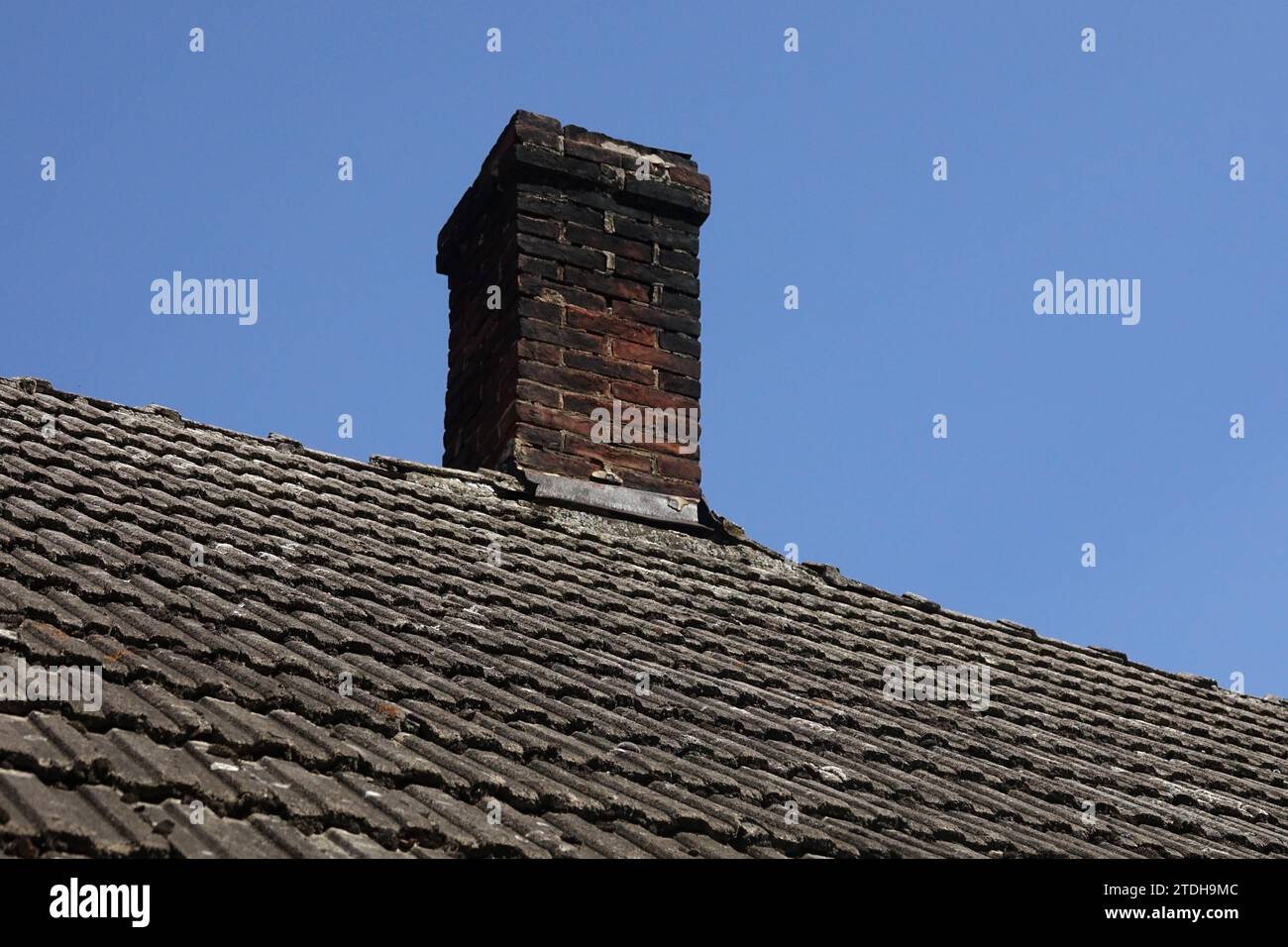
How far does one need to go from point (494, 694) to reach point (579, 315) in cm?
313

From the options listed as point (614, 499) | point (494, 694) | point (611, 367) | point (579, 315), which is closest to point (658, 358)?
point (611, 367)

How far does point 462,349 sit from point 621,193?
3.57ft

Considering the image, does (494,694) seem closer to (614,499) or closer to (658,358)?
(614,499)

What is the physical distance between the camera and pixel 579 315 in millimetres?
7508

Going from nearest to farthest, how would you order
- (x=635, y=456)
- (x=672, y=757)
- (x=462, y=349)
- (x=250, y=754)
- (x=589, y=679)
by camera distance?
(x=250, y=754) → (x=672, y=757) → (x=589, y=679) → (x=635, y=456) → (x=462, y=349)

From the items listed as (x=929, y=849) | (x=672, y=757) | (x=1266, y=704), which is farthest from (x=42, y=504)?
(x=1266, y=704)

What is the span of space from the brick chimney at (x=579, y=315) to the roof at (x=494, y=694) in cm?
37

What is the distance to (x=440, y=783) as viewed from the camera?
384 cm

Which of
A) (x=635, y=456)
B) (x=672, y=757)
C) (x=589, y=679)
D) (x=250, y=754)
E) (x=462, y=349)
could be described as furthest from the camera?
(x=462, y=349)

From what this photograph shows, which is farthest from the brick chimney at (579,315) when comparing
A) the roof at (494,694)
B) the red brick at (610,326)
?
the roof at (494,694)

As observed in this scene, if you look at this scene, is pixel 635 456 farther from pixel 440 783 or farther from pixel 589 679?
pixel 440 783

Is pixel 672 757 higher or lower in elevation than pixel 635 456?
lower
